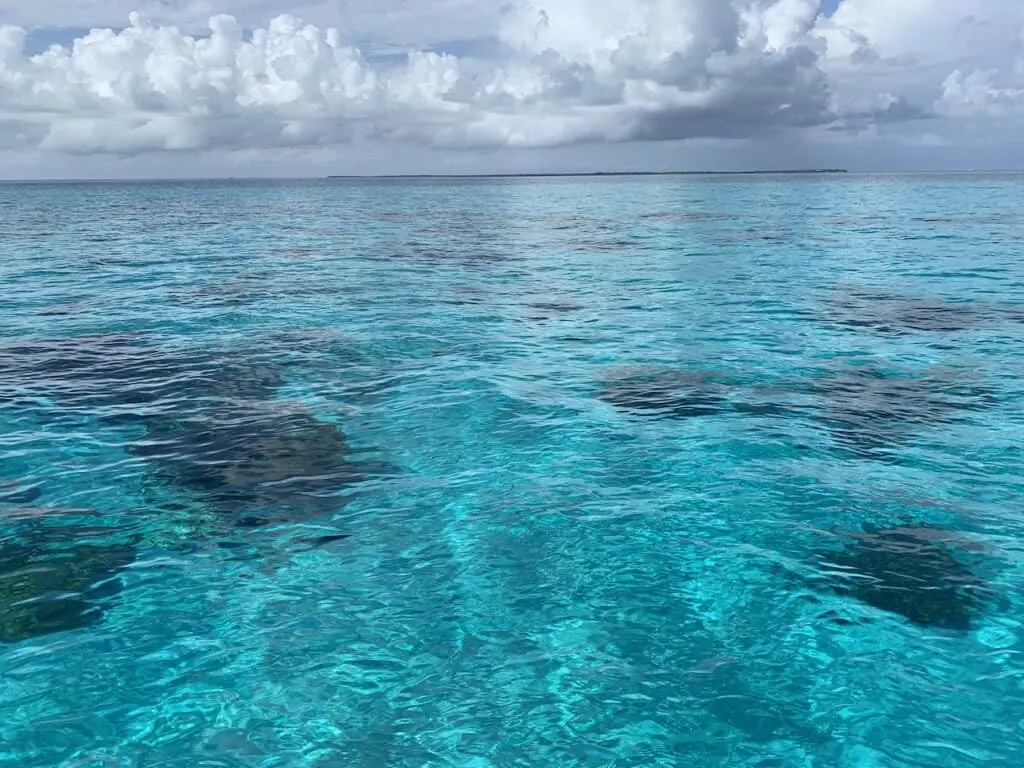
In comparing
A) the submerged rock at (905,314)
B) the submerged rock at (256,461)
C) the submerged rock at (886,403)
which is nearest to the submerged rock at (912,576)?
the submerged rock at (886,403)

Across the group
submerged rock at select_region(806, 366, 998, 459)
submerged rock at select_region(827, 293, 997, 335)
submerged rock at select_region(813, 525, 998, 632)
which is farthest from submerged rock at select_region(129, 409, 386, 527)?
submerged rock at select_region(827, 293, 997, 335)

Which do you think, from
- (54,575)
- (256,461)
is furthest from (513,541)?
(54,575)

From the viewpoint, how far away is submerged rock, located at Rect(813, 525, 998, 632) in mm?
10805

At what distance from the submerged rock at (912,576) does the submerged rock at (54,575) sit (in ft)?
34.6

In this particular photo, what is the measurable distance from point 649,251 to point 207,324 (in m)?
32.7

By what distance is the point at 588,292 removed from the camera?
36906 mm

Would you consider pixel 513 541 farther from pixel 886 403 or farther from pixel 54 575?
pixel 886 403

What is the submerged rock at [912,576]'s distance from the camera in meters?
10.8

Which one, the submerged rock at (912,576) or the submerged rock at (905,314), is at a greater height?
the submerged rock at (905,314)

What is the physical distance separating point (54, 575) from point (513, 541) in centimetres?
694

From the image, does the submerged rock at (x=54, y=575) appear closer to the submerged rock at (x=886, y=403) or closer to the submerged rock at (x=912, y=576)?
the submerged rock at (x=912, y=576)

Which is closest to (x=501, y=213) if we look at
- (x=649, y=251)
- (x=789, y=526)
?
(x=649, y=251)

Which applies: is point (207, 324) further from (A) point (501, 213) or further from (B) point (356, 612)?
(A) point (501, 213)

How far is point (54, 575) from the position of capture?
1179 cm
